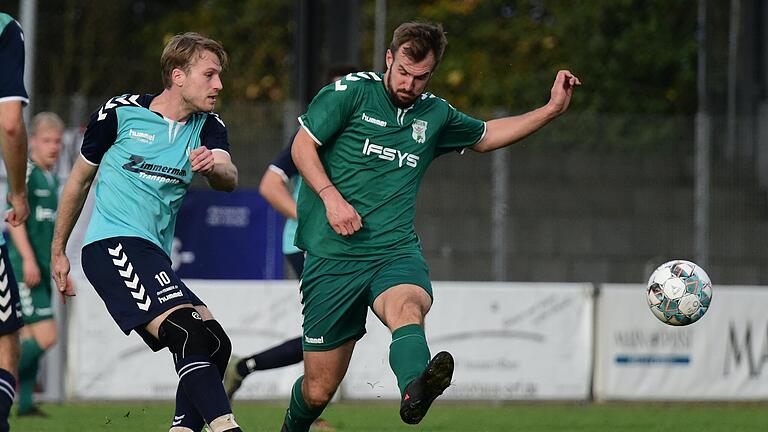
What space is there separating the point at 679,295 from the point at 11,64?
12.9 feet

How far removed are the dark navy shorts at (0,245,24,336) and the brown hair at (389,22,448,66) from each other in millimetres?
2133

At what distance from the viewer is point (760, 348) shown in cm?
1329

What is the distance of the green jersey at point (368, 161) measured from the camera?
682 centimetres

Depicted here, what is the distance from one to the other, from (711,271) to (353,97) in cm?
1163

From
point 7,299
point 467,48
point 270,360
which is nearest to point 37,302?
point 270,360

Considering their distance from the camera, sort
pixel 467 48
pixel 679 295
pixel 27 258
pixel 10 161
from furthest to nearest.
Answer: pixel 467 48, pixel 27 258, pixel 679 295, pixel 10 161

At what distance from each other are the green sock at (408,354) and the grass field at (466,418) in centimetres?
345

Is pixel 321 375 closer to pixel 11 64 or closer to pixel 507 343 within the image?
pixel 11 64

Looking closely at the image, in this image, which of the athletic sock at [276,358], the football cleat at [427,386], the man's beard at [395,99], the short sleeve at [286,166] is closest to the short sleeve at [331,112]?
the man's beard at [395,99]

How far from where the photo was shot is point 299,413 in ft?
23.6

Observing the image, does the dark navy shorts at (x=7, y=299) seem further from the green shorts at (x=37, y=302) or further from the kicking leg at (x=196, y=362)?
the green shorts at (x=37, y=302)

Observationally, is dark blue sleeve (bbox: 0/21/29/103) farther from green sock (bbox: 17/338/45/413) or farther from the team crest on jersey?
green sock (bbox: 17/338/45/413)

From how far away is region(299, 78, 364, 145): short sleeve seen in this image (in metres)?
6.82

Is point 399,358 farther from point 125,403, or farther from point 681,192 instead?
point 681,192
